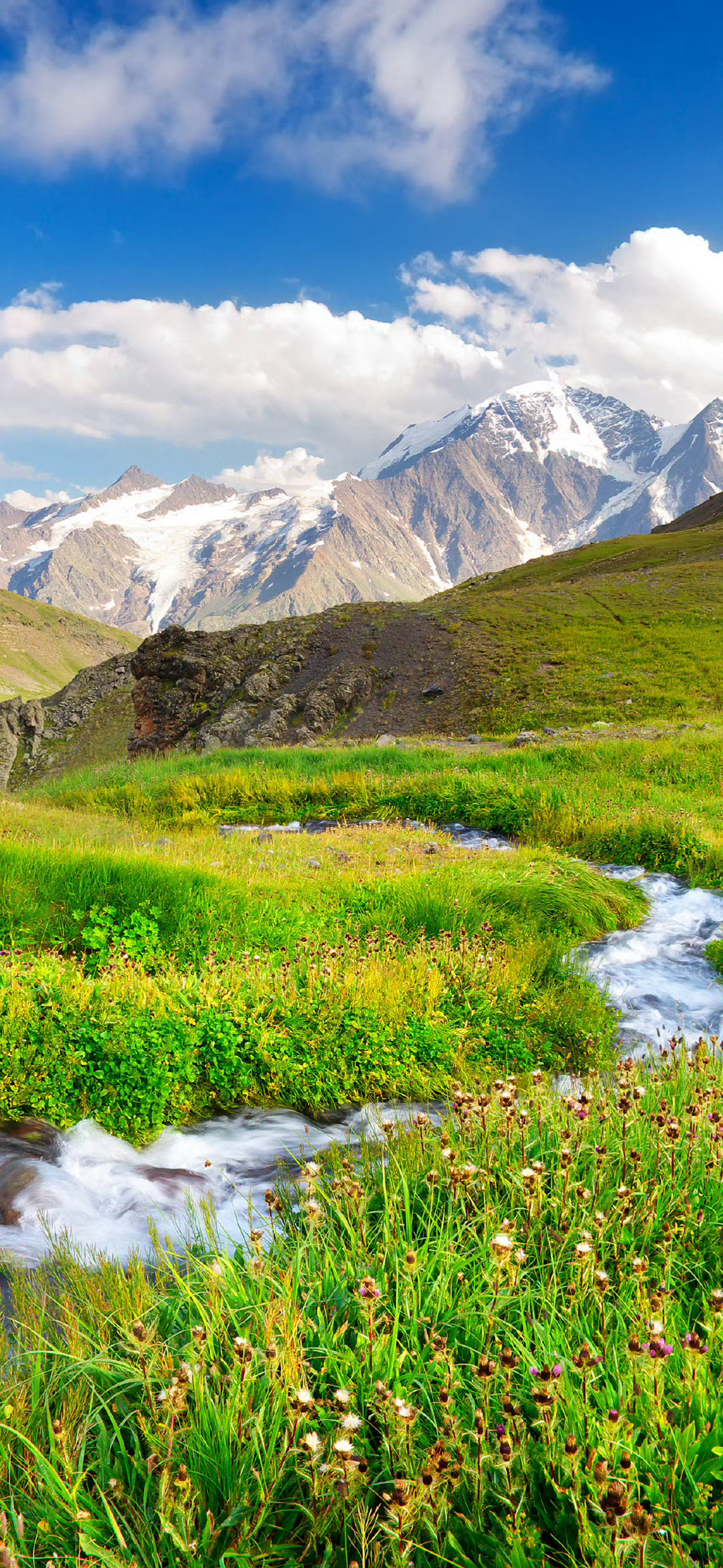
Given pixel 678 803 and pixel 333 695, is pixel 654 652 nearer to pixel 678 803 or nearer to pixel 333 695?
pixel 333 695

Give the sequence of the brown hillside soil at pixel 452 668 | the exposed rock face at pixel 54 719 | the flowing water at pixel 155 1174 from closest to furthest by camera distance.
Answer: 1. the flowing water at pixel 155 1174
2. the brown hillside soil at pixel 452 668
3. the exposed rock face at pixel 54 719

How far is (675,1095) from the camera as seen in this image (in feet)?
14.6

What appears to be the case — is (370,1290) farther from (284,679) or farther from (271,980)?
(284,679)

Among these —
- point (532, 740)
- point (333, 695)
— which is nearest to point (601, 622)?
point (333, 695)

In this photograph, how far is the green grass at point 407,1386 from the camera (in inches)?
86.6

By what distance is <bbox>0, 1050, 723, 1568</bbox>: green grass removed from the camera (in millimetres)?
2199

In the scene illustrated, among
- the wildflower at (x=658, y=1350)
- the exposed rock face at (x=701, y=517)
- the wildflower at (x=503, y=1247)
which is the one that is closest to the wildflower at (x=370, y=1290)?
the wildflower at (x=503, y=1247)

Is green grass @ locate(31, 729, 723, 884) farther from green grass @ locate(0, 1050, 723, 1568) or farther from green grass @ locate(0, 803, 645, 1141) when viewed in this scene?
green grass @ locate(0, 1050, 723, 1568)

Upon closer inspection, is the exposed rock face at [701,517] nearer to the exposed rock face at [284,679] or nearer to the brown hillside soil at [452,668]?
the brown hillside soil at [452,668]

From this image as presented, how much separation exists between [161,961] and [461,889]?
357 centimetres

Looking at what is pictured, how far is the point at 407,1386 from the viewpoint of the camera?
2543 mm

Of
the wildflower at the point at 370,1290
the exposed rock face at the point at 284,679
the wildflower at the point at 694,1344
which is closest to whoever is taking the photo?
the wildflower at the point at 694,1344

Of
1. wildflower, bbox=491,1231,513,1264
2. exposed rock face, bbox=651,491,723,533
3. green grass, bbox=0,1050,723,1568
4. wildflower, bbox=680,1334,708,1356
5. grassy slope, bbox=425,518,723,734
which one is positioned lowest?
green grass, bbox=0,1050,723,1568

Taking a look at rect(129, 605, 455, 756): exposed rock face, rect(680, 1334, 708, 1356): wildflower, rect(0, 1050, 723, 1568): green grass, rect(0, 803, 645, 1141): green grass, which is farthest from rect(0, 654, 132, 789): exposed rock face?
rect(680, 1334, 708, 1356): wildflower
